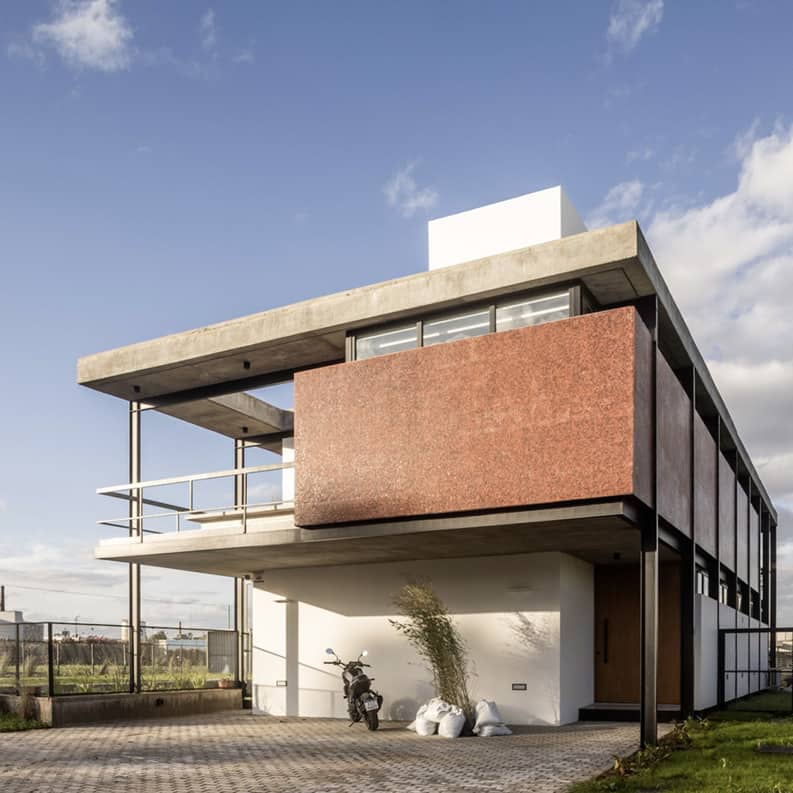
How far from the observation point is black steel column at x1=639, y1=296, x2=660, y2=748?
445 inches

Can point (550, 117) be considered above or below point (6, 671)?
above

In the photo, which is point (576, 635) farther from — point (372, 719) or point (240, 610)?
point (240, 610)

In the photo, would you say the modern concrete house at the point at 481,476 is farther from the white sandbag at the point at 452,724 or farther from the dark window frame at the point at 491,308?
the white sandbag at the point at 452,724

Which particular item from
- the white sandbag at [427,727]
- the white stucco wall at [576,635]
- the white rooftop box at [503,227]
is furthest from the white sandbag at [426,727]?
the white rooftop box at [503,227]

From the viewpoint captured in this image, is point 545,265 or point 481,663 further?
point 481,663

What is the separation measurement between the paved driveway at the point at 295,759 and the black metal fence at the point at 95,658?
51.8 inches

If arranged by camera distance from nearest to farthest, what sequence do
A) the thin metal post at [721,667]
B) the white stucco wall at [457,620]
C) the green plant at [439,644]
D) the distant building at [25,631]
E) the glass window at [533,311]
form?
the glass window at [533,311]
the green plant at [439,644]
the white stucco wall at [457,620]
the distant building at [25,631]
the thin metal post at [721,667]

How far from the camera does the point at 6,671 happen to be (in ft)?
51.4

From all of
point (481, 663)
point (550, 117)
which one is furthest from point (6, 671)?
point (550, 117)

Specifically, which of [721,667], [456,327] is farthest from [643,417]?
[721,667]

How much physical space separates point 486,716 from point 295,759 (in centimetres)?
342

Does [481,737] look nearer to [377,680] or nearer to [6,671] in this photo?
[377,680]

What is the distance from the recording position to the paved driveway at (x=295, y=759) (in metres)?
8.82

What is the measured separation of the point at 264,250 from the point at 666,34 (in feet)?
18.9
